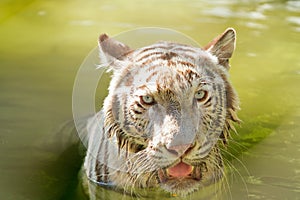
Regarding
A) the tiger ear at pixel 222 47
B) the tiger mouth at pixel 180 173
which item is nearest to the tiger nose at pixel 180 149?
the tiger mouth at pixel 180 173

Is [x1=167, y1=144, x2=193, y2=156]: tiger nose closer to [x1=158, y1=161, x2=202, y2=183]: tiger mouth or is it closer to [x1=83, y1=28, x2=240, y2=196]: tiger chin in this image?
[x1=83, y1=28, x2=240, y2=196]: tiger chin

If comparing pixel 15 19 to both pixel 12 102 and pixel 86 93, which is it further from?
pixel 86 93

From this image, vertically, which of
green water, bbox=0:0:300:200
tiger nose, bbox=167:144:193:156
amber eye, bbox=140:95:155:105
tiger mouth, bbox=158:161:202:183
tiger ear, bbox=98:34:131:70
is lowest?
green water, bbox=0:0:300:200

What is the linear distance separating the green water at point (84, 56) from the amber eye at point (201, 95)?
2.01 feet

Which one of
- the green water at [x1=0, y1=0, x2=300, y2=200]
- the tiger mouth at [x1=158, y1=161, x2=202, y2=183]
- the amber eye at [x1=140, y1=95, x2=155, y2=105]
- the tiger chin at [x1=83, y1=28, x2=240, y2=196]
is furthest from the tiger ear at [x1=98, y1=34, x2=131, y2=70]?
the green water at [x1=0, y1=0, x2=300, y2=200]

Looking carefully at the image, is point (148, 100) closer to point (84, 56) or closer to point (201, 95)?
point (201, 95)

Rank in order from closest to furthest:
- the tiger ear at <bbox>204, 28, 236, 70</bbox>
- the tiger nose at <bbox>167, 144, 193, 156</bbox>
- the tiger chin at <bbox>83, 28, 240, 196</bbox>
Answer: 1. the tiger nose at <bbox>167, 144, 193, 156</bbox>
2. the tiger chin at <bbox>83, 28, 240, 196</bbox>
3. the tiger ear at <bbox>204, 28, 236, 70</bbox>

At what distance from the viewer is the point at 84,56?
5066 mm

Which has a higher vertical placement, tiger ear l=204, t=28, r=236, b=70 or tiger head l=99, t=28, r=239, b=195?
tiger ear l=204, t=28, r=236, b=70

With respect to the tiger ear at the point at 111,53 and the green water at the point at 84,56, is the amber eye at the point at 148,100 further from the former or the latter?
the green water at the point at 84,56

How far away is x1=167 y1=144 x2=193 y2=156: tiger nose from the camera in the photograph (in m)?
2.62

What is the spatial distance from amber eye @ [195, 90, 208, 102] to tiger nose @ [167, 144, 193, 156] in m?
0.25

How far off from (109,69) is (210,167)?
25.6 inches

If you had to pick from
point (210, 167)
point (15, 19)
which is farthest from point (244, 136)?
point (15, 19)
